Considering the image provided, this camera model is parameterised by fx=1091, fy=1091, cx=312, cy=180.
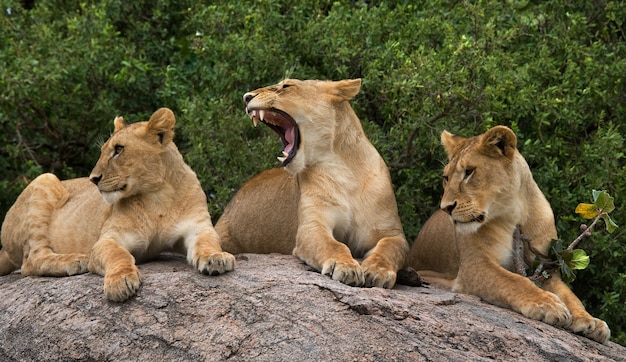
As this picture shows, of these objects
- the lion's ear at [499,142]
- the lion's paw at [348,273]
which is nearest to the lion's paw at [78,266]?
the lion's paw at [348,273]

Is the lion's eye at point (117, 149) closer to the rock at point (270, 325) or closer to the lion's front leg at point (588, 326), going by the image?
the rock at point (270, 325)

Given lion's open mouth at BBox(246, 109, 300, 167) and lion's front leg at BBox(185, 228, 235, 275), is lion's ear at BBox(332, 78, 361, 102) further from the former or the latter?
lion's front leg at BBox(185, 228, 235, 275)

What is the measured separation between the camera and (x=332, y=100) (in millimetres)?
6117

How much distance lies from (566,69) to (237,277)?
3393 millimetres

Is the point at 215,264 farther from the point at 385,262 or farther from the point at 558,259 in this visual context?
the point at 558,259

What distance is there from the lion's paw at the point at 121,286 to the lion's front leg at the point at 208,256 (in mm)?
328

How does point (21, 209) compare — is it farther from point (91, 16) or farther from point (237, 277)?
point (91, 16)

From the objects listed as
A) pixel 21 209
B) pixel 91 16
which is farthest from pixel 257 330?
pixel 91 16

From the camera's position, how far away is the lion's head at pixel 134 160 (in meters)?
5.67

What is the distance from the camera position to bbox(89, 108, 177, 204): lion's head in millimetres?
5670

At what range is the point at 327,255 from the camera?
5.47 metres

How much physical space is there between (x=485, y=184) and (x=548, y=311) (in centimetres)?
73

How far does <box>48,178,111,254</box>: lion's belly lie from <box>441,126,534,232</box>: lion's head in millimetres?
1930

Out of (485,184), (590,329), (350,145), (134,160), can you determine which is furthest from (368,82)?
(590,329)
